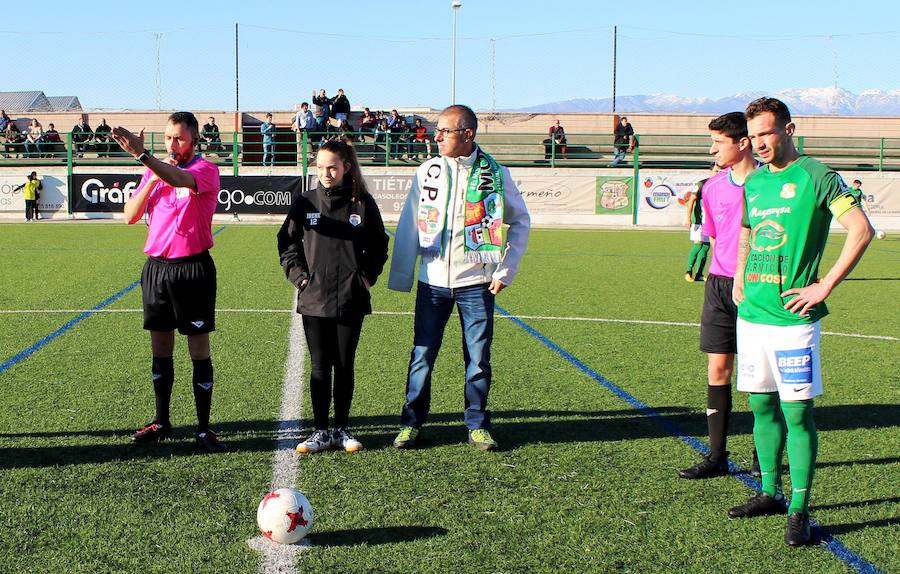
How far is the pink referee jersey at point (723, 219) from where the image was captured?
16.1 ft

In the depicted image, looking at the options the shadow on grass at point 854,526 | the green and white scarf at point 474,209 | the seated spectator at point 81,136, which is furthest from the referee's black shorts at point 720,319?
the seated spectator at point 81,136

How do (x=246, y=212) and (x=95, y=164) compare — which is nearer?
(x=246, y=212)

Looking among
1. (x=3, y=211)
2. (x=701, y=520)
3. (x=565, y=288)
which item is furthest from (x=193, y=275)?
(x=3, y=211)

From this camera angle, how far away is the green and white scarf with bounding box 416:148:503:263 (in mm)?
5266

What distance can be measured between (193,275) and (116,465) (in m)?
1.12

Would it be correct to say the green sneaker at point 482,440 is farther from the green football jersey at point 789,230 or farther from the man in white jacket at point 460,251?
the green football jersey at point 789,230

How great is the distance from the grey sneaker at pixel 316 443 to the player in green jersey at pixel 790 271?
2.33 metres

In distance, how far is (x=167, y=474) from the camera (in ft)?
15.6

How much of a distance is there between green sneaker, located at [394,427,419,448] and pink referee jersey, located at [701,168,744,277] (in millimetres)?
1929

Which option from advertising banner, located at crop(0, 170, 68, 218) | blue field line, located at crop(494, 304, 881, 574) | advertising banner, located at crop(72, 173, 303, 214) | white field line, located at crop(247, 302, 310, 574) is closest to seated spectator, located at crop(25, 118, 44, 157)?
advertising banner, located at crop(0, 170, 68, 218)

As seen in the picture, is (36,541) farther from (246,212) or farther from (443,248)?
(246,212)

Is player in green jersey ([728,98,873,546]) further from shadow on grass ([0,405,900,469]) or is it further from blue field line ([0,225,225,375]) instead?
blue field line ([0,225,225,375])

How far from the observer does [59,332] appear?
8750 millimetres

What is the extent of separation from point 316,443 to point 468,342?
1.07 metres
